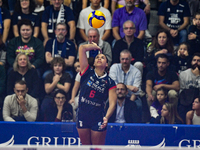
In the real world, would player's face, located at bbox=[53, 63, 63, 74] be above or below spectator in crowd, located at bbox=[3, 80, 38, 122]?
above

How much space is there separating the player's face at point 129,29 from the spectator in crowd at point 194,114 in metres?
2.07

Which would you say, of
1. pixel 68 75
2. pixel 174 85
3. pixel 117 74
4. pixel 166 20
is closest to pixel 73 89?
pixel 68 75

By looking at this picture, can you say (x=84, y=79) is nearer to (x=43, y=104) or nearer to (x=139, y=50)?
(x=43, y=104)

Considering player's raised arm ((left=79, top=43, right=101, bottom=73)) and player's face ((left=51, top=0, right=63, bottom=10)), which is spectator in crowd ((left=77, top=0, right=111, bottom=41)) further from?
player's raised arm ((left=79, top=43, right=101, bottom=73))

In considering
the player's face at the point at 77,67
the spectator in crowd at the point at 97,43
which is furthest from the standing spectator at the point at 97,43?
the player's face at the point at 77,67

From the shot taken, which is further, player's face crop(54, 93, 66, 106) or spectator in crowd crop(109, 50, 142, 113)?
spectator in crowd crop(109, 50, 142, 113)

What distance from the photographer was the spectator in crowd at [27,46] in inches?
316

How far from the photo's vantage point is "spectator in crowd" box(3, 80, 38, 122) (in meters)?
7.11

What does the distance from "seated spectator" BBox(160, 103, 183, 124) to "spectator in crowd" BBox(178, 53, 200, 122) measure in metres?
0.15

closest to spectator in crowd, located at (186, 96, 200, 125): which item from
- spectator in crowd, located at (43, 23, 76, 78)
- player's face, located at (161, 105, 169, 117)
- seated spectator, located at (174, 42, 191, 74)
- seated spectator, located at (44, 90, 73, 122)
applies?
player's face, located at (161, 105, 169, 117)

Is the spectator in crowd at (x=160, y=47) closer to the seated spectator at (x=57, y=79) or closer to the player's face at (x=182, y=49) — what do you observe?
the player's face at (x=182, y=49)

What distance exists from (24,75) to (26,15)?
1765 millimetres

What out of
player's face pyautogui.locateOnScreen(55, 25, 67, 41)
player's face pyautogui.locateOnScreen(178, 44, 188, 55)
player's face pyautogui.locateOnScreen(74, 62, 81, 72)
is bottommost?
player's face pyautogui.locateOnScreen(74, 62, 81, 72)

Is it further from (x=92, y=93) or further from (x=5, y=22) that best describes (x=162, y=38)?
(x=5, y=22)
